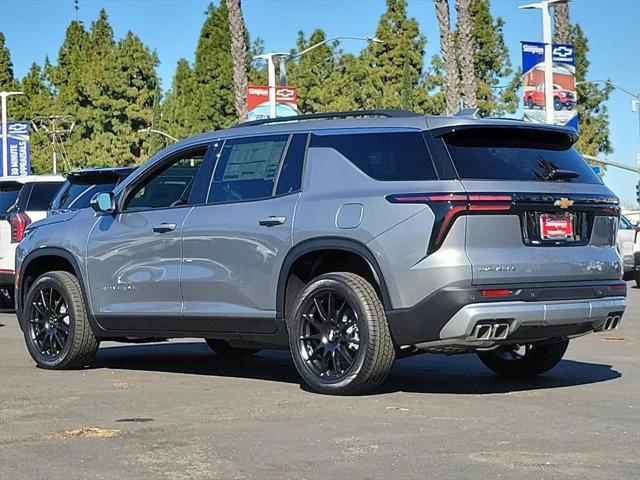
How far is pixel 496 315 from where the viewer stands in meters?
8.05

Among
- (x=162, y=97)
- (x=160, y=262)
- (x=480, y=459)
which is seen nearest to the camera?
(x=480, y=459)

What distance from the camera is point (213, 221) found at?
30.5 feet

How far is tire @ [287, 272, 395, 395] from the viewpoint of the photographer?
329 inches

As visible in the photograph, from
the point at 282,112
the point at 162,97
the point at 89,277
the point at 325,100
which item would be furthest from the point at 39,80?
the point at 89,277

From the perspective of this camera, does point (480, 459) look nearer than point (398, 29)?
Yes

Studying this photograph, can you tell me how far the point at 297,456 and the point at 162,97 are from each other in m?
76.0

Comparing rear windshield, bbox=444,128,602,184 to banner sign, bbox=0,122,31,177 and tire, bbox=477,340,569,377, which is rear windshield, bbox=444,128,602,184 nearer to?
tire, bbox=477,340,569,377

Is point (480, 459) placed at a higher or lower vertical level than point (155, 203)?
lower

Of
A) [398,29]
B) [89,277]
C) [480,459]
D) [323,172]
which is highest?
[398,29]

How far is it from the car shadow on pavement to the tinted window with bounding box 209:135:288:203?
4.63 ft

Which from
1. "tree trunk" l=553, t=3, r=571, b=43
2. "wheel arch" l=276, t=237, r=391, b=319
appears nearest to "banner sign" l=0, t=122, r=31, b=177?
"tree trunk" l=553, t=3, r=571, b=43

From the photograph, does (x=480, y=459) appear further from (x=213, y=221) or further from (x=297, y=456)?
(x=213, y=221)

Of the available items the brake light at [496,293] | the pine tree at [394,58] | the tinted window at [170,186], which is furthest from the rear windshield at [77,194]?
the pine tree at [394,58]

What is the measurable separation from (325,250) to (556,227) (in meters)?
1.50
